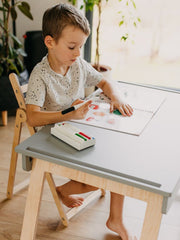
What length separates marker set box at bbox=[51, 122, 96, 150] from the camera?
46.1 inches

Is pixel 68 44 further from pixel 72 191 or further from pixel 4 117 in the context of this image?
pixel 4 117

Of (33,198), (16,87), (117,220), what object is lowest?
(117,220)

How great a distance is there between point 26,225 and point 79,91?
0.67 metres

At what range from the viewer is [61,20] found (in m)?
1.39

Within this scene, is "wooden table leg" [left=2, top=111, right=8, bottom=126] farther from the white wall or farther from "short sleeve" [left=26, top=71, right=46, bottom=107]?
"short sleeve" [left=26, top=71, right=46, bottom=107]

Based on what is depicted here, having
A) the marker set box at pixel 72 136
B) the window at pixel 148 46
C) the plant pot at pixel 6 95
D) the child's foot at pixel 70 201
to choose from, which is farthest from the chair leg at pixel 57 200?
the window at pixel 148 46

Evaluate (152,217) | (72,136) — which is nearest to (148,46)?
(72,136)

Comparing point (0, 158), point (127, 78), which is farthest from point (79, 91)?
point (127, 78)

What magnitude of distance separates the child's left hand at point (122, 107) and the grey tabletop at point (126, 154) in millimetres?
150

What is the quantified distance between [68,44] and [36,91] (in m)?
0.24

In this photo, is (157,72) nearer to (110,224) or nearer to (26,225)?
(110,224)

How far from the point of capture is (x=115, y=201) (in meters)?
1.62

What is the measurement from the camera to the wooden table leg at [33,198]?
4.01ft

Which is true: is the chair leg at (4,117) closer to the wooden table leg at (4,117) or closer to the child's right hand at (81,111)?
the wooden table leg at (4,117)
